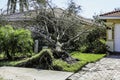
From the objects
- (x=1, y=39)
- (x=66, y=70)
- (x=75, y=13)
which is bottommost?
(x=66, y=70)

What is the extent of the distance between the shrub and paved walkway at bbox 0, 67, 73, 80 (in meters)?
2.68

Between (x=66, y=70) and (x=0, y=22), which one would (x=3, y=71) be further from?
(x=0, y=22)

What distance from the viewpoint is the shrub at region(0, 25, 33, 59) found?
654 inches

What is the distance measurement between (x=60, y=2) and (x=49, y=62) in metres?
7.99

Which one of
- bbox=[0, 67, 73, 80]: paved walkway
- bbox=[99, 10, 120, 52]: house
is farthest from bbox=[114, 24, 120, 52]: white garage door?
bbox=[0, 67, 73, 80]: paved walkway

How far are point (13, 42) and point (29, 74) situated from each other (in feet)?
13.9

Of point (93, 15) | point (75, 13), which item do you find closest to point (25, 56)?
point (75, 13)

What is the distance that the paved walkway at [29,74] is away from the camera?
12039 millimetres

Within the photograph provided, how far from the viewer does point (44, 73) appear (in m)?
13.1

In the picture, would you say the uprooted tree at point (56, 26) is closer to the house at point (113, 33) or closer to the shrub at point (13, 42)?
the house at point (113, 33)

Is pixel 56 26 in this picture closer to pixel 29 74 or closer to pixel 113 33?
pixel 113 33

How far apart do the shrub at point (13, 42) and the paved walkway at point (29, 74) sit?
2.68m

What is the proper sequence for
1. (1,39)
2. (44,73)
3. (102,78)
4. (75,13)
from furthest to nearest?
(75,13) < (1,39) < (44,73) < (102,78)

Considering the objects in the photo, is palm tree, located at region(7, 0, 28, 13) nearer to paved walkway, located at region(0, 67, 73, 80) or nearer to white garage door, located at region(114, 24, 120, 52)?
white garage door, located at region(114, 24, 120, 52)
